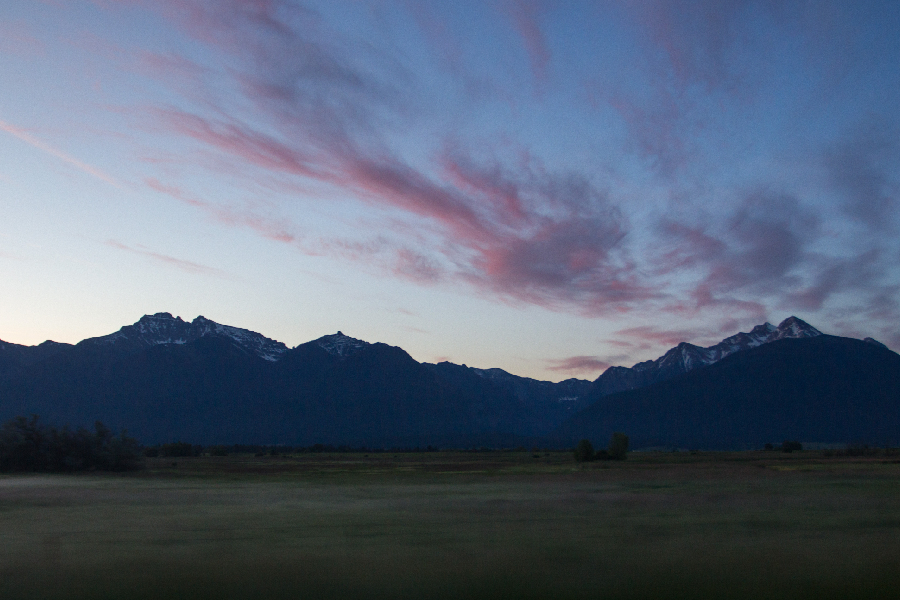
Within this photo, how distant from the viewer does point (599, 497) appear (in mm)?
27578

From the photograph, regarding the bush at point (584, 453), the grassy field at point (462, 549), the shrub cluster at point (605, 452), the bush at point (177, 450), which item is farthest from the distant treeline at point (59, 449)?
the bush at point (177, 450)

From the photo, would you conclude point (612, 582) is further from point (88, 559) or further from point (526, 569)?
point (88, 559)

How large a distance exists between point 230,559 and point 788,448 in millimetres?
138269

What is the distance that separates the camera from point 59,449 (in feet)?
219

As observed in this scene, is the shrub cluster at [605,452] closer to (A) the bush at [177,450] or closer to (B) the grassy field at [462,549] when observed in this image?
(B) the grassy field at [462,549]

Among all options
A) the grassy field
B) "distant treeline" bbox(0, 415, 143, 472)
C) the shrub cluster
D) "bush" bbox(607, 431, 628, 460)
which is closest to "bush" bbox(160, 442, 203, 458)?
"distant treeline" bbox(0, 415, 143, 472)

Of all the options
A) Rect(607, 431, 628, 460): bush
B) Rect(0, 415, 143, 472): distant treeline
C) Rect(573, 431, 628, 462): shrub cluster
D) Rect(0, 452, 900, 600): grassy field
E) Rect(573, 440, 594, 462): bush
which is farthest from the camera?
Rect(607, 431, 628, 460): bush

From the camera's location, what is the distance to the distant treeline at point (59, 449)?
65062 mm

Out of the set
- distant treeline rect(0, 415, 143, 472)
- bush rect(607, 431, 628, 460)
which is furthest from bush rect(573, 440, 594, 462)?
distant treeline rect(0, 415, 143, 472)

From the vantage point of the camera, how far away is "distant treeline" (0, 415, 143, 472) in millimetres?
65062

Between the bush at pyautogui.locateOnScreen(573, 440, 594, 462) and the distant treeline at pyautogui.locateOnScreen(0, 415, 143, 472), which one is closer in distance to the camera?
the distant treeline at pyautogui.locateOnScreen(0, 415, 143, 472)

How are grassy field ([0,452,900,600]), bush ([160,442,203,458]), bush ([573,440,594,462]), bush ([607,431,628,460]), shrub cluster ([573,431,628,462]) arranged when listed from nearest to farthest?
grassy field ([0,452,900,600]) → bush ([573,440,594,462]) → shrub cluster ([573,431,628,462]) → bush ([607,431,628,460]) → bush ([160,442,203,458])

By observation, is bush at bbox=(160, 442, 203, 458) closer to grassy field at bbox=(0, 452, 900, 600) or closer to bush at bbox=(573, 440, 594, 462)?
bush at bbox=(573, 440, 594, 462)

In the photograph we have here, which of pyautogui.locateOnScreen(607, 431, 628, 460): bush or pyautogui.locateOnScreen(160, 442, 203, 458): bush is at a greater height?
pyautogui.locateOnScreen(607, 431, 628, 460): bush
